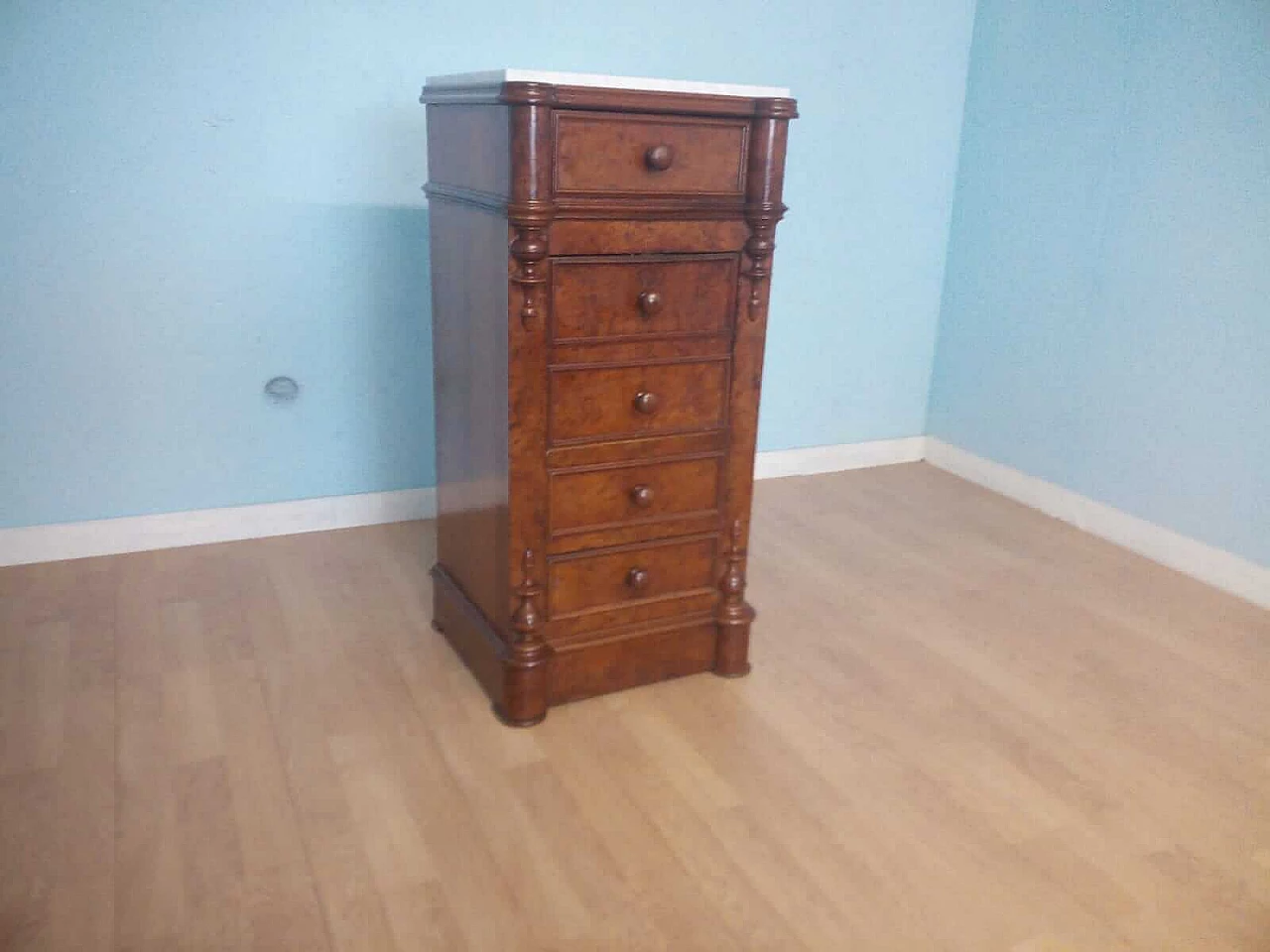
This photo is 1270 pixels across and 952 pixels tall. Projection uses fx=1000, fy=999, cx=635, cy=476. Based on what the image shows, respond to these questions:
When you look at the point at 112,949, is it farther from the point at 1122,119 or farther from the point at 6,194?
the point at 1122,119

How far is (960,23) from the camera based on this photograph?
3031 millimetres

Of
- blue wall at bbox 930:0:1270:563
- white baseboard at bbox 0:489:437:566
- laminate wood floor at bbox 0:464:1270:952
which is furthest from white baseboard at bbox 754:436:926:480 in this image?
white baseboard at bbox 0:489:437:566

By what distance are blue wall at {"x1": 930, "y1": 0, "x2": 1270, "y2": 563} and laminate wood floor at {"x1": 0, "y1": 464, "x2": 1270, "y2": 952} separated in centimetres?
45

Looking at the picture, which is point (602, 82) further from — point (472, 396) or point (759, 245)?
point (472, 396)

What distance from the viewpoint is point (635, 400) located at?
1746mm

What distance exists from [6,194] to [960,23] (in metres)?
2.61


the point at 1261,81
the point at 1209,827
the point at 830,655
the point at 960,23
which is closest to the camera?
the point at 1209,827

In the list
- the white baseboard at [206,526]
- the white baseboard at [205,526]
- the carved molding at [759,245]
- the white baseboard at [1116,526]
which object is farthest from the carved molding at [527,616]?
the white baseboard at [1116,526]

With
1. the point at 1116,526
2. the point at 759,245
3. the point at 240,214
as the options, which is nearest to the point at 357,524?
the point at 240,214

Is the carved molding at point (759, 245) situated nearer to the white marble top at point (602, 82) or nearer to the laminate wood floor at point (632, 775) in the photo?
the white marble top at point (602, 82)

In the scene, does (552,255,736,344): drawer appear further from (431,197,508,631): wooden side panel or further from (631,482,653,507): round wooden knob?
(631,482,653,507): round wooden knob

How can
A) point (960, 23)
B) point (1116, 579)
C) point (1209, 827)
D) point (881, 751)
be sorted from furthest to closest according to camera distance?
point (960, 23), point (1116, 579), point (881, 751), point (1209, 827)

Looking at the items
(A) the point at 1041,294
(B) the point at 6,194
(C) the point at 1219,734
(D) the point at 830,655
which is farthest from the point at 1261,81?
(B) the point at 6,194

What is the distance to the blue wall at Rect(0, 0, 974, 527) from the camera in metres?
2.13
